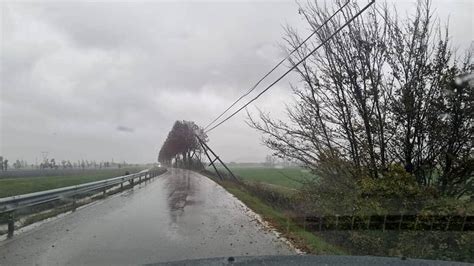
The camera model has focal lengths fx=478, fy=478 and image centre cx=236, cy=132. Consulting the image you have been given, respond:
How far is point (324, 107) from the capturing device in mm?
12367

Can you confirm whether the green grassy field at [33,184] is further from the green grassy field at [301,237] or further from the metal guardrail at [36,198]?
the green grassy field at [301,237]

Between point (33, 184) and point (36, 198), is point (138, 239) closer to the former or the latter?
point (36, 198)

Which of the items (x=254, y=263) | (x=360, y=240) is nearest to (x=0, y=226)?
(x=360, y=240)

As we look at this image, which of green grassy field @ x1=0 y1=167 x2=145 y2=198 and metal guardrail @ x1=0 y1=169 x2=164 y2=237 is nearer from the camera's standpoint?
metal guardrail @ x1=0 y1=169 x2=164 y2=237

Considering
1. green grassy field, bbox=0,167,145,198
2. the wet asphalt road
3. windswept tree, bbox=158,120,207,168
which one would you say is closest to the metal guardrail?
the wet asphalt road

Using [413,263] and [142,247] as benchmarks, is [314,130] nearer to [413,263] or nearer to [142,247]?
[142,247]

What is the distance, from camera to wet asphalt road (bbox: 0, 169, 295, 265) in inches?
320

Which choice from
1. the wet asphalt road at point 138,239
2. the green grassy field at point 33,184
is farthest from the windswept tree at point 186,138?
the wet asphalt road at point 138,239

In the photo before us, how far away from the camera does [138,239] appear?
32.7ft

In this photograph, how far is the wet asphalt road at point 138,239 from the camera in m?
8.12

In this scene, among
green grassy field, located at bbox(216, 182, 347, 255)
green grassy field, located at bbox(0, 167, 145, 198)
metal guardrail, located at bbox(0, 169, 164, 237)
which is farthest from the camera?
green grassy field, located at bbox(0, 167, 145, 198)

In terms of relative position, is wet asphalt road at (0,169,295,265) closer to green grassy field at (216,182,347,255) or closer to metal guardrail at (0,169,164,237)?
green grassy field at (216,182,347,255)

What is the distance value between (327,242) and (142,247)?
3.73 meters

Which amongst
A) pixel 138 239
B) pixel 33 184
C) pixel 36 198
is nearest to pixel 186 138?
pixel 33 184
